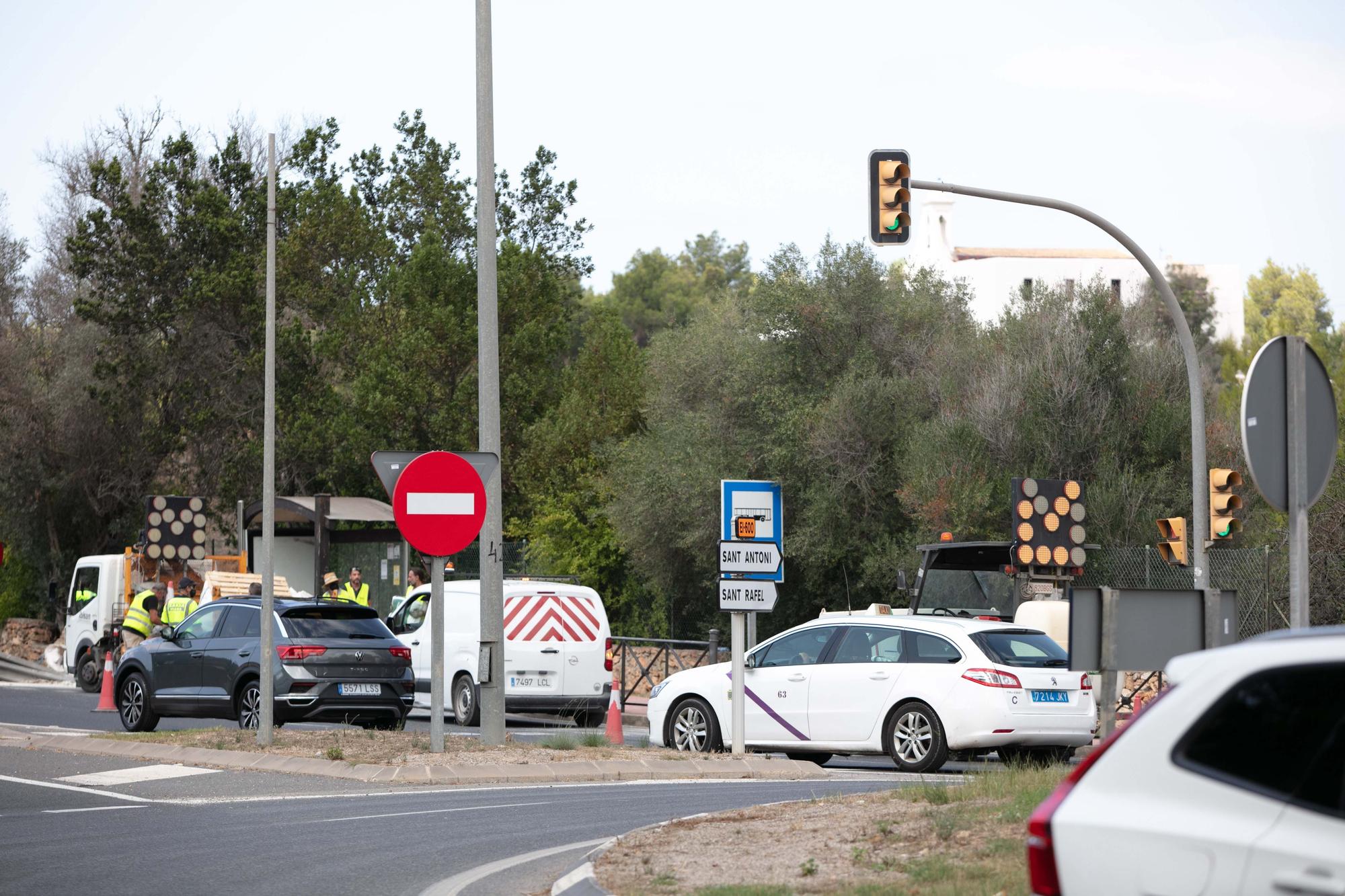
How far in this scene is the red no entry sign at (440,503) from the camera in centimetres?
1455

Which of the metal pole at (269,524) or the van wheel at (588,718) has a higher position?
the metal pole at (269,524)

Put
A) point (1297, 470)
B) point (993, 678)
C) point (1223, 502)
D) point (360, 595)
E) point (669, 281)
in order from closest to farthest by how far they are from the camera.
Result: point (1297, 470), point (993, 678), point (1223, 502), point (360, 595), point (669, 281)

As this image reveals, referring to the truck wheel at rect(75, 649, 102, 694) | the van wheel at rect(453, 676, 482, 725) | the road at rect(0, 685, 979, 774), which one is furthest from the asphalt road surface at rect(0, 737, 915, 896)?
the truck wheel at rect(75, 649, 102, 694)

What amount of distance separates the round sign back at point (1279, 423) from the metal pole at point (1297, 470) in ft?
0.04

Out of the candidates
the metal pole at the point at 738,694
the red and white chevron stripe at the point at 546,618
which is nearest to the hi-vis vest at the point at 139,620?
the red and white chevron stripe at the point at 546,618

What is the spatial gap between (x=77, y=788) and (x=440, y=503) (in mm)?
3930

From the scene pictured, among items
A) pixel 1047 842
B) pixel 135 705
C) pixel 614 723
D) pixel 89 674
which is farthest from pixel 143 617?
pixel 1047 842

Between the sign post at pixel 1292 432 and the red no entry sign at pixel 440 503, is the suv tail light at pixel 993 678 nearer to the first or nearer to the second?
the red no entry sign at pixel 440 503

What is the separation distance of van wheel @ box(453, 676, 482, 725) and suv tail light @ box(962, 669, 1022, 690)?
9093 millimetres

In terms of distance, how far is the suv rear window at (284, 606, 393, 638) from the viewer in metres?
19.0

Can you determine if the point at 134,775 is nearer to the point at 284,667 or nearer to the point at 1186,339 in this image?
the point at 284,667

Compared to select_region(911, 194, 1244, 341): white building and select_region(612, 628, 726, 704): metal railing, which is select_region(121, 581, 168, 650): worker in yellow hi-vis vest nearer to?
select_region(612, 628, 726, 704): metal railing

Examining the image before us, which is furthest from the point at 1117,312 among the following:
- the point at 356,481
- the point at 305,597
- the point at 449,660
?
the point at 356,481

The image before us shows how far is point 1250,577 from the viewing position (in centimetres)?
2406
